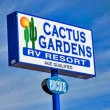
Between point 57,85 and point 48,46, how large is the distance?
2002 mm

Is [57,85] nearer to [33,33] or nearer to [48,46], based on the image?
[48,46]

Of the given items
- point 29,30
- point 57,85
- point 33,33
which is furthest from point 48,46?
point 57,85

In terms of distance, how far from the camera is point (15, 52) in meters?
37.4

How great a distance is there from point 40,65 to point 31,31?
1710mm

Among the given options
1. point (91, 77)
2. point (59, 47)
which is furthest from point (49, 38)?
point (91, 77)

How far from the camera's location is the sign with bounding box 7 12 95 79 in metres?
37.7

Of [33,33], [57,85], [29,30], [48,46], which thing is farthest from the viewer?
[48,46]

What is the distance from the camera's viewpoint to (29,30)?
126ft

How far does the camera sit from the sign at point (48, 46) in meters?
37.7

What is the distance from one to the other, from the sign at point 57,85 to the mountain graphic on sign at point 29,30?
1.81 meters

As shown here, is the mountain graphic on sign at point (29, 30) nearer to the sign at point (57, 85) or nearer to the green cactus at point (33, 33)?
the green cactus at point (33, 33)

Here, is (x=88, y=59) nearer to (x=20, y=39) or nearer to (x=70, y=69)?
(x=70, y=69)

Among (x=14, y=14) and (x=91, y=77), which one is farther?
(x=91, y=77)

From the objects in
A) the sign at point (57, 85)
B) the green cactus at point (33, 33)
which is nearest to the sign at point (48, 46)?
the green cactus at point (33, 33)
